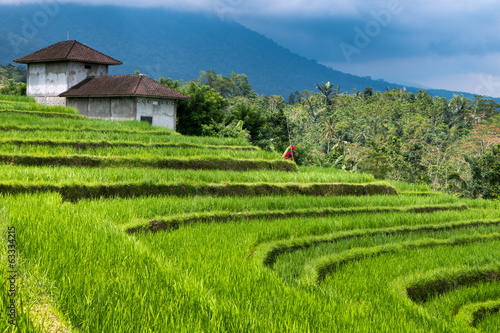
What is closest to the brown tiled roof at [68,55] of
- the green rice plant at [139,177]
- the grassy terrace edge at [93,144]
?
the grassy terrace edge at [93,144]

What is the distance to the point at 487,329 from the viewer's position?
3.87 m

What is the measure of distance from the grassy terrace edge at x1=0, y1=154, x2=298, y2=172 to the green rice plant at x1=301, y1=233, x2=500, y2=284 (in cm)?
615

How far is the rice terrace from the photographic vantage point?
8.39 feet

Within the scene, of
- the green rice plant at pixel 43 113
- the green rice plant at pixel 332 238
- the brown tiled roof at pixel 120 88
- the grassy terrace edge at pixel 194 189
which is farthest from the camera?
the brown tiled roof at pixel 120 88

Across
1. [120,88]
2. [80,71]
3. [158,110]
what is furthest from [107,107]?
[80,71]

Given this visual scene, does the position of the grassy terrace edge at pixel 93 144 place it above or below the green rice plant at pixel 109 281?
above

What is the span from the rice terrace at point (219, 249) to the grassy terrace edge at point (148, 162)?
0.03m

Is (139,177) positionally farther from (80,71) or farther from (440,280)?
(80,71)

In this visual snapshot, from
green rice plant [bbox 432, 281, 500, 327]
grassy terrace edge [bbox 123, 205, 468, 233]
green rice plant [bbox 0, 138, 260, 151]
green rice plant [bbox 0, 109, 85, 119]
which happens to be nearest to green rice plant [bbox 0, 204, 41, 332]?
grassy terrace edge [bbox 123, 205, 468, 233]

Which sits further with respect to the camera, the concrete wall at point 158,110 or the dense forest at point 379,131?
the dense forest at point 379,131

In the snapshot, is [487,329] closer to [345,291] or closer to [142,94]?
[345,291]

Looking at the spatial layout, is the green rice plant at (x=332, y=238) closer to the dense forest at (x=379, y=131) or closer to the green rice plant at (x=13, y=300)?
the green rice plant at (x=13, y=300)

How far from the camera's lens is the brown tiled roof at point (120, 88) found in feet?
68.8

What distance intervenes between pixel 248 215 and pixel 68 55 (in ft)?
65.0
